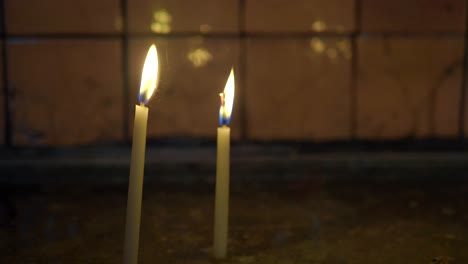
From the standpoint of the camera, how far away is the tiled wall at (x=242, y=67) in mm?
2316

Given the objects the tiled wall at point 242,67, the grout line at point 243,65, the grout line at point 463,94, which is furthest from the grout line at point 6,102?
the grout line at point 463,94

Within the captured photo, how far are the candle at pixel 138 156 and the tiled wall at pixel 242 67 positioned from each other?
1.39 metres

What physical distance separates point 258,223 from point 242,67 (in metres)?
1.01

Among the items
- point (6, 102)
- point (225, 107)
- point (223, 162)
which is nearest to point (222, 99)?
point (225, 107)

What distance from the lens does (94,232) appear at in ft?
4.63

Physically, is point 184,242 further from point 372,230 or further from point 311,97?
point 311,97

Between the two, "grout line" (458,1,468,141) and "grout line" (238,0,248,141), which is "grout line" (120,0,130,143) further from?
"grout line" (458,1,468,141)

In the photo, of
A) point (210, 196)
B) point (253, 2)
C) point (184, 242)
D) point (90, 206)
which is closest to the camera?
point (184, 242)

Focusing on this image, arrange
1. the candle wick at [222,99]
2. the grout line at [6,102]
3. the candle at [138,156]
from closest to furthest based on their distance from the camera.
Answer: the candle at [138,156]
the candle wick at [222,99]
the grout line at [6,102]

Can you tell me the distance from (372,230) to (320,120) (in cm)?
99

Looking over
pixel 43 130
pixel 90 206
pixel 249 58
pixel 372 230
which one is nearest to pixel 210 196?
pixel 90 206

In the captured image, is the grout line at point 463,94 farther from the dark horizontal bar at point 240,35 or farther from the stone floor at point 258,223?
the stone floor at point 258,223

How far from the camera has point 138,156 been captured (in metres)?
0.92

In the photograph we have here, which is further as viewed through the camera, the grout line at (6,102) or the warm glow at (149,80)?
the grout line at (6,102)
